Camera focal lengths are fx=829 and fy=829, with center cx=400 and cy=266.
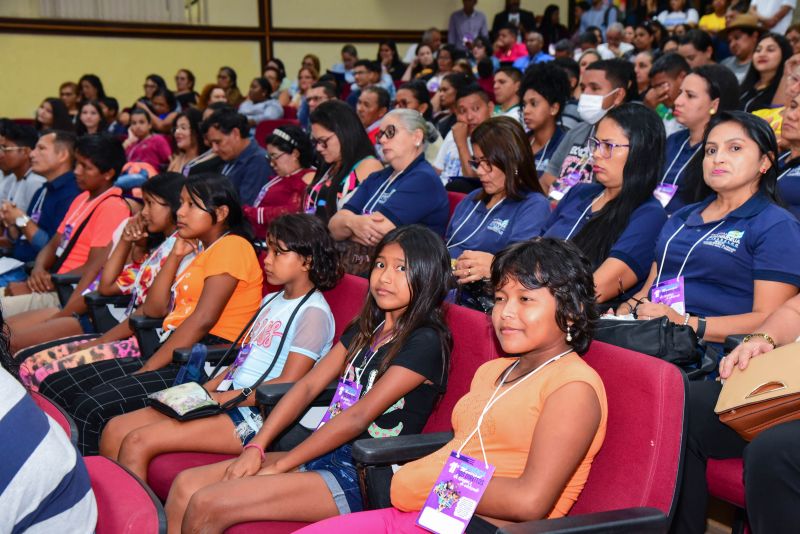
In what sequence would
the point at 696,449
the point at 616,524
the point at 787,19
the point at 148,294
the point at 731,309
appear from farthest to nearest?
1. the point at 787,19
2. the point at 148,294
3. the point at 731,309
4. the point at 696,449
5. the point at 616,524

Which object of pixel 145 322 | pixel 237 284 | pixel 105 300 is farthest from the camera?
pixel 105 300

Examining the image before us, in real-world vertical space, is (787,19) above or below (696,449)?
above

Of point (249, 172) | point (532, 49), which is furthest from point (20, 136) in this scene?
point (532, 49)

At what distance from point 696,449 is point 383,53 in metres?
9.19

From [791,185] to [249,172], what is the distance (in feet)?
10.3

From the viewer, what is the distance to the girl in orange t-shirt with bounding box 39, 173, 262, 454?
2949mm

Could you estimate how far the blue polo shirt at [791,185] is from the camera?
9.34 ft

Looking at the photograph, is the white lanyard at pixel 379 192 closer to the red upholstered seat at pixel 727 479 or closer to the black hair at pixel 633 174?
the black hair at pixel 633 174

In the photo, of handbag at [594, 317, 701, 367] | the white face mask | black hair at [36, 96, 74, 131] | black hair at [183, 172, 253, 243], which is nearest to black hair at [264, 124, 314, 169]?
black hair at [183, 172, 253, 243]

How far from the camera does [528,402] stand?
1731mm

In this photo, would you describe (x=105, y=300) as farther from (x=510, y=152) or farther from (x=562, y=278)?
(x=562, y=278)

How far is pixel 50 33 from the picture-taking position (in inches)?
426

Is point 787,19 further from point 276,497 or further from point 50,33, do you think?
point 50,33

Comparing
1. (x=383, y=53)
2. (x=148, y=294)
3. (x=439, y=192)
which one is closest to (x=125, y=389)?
(x=148, y=294)
